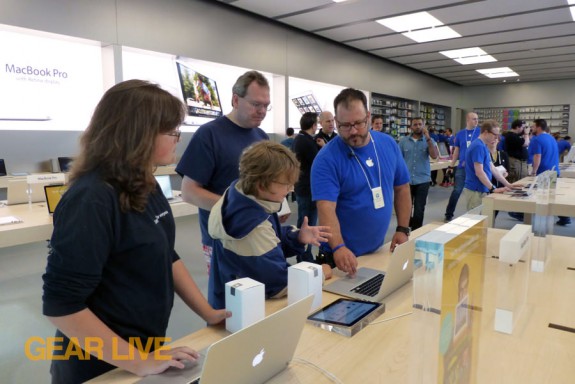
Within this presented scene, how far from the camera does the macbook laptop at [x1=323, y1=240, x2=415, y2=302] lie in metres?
1.37

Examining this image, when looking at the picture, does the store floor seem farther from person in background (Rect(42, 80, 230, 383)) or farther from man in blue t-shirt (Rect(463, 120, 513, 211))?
person in background (Rect(42, 80, 230, 383))

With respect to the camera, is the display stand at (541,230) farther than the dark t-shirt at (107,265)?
Yes

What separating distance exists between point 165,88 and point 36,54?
4986 mm

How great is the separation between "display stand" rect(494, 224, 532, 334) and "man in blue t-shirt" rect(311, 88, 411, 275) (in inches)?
29.4

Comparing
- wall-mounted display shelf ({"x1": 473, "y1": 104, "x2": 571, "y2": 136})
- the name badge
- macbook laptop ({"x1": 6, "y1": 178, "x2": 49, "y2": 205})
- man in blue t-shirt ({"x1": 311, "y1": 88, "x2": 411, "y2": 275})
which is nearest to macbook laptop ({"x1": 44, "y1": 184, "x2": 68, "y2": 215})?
macbook laptop ({"x1": 6, "y1": 178, "x2": 49, "y2": 205})

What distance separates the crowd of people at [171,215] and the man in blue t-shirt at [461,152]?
156 inches

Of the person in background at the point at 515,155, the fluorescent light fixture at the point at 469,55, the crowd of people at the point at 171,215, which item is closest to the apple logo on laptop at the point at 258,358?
the crowd of people at the point at 171,215

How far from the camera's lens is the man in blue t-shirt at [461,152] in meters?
5.81

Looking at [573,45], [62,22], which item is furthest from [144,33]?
[573,45]

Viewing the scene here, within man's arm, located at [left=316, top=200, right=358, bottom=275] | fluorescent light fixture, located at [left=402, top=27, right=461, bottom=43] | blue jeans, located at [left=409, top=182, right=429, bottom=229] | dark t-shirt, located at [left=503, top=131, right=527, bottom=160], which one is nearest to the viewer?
man's arm, located at [left=316, top=200, right=358, bottom=275]

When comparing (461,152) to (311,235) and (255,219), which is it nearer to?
(311,235)

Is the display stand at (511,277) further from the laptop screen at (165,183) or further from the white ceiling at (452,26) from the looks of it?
the white ceiling at (452,26)

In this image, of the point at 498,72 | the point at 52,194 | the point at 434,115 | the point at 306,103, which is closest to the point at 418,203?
the point at 52,194

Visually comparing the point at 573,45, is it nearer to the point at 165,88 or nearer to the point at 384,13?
the point at 384,13
